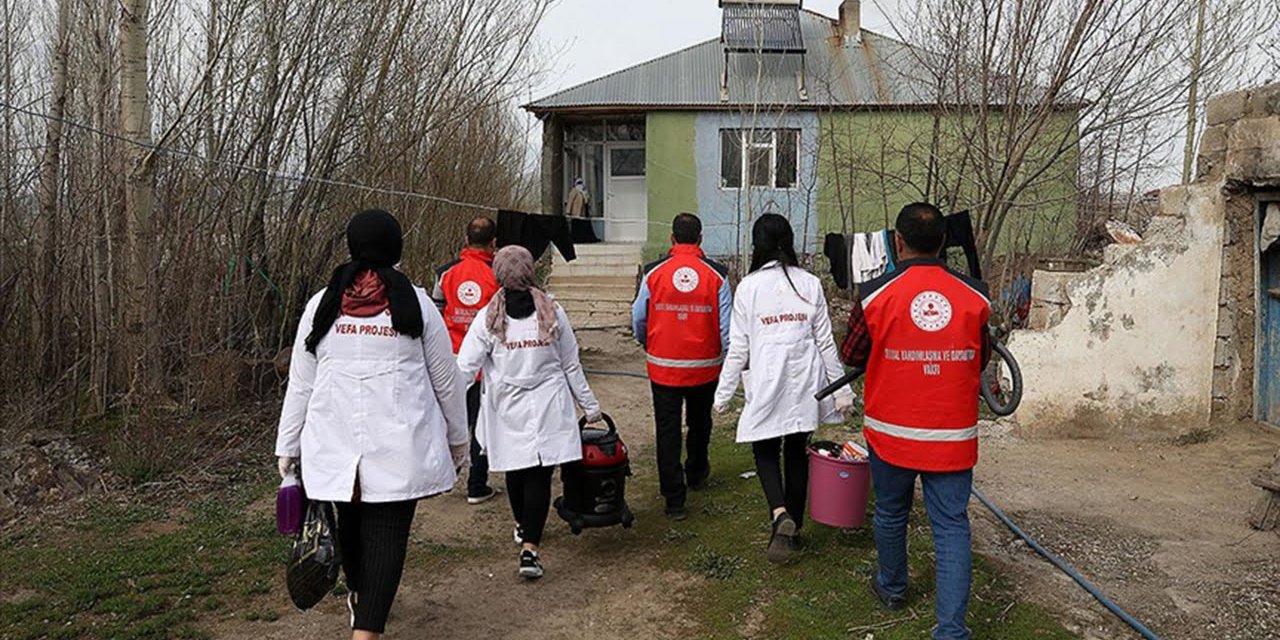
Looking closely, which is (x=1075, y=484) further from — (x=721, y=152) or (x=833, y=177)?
(x=721, y=152)

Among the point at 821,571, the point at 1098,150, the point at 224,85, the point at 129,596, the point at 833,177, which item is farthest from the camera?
the point at 833,177

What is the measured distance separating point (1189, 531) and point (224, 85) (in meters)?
7.53

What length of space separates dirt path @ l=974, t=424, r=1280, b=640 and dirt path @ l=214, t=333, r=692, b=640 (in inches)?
73.1

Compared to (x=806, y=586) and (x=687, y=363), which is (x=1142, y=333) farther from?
(x=806, y=586)

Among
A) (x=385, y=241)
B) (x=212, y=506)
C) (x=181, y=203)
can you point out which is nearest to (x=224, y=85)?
(x=181, y=203)

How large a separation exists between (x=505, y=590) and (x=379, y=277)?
6.22 ft

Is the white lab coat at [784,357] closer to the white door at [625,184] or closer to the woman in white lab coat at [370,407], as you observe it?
the woman in white lab coat at [370,407]

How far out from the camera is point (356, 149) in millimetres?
8516

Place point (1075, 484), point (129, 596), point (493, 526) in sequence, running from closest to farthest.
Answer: point (129, 596)
point (493, 526)
point (1075, 484)

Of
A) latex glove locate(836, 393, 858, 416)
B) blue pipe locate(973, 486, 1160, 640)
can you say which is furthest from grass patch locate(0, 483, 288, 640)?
blue pipe locate(973, 486, 1160, 640)

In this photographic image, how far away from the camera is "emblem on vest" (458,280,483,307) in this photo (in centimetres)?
559

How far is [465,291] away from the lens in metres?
5.59

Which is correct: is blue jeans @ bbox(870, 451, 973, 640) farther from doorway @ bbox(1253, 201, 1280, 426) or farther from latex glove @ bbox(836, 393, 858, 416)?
doorway @ bbox(1253, 201, 1280, 426)

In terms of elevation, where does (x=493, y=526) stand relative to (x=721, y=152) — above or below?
below
